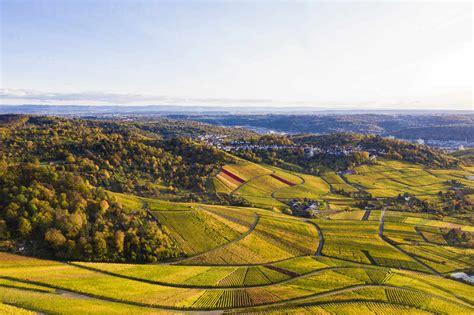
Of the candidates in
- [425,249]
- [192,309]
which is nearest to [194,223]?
[192,309]

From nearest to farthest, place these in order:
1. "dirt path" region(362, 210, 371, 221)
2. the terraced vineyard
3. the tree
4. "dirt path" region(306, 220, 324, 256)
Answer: the terraced vineyard, the tree, "dirt path" region(306, 220, 324, 256), "dirt path" region(362, 210, 371, 221)

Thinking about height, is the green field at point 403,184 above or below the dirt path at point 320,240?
above

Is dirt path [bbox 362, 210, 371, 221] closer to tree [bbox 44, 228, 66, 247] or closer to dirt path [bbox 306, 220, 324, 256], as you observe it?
dirt path [bbox 306, 220, 324, 256]

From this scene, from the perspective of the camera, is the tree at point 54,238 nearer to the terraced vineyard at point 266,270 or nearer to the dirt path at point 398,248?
the terraced vineyard at point 266,270

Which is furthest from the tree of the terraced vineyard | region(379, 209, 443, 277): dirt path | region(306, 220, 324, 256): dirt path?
region(379, 209, 443, 277): dirt path

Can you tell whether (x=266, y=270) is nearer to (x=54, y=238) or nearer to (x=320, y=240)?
(x=320, y=240)

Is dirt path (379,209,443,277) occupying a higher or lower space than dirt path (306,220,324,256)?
lower

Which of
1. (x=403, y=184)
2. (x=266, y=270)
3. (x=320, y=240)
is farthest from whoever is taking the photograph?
(x=403, y=184)

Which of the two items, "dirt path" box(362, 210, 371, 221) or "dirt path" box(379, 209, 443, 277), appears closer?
"dirt path" box(379, 209, 443, 277)

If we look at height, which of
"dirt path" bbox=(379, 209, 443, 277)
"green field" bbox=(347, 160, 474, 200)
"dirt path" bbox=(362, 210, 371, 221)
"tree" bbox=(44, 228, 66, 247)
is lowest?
"dirt path" bbox=(379, 209, 443, 277)

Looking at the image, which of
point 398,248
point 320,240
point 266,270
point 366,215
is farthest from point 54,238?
point 366,215

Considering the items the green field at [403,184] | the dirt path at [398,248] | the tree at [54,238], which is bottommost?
the dirt path at [398,248]

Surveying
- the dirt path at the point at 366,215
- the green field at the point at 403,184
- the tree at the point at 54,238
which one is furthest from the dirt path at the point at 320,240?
the tree at the point at 54,238
